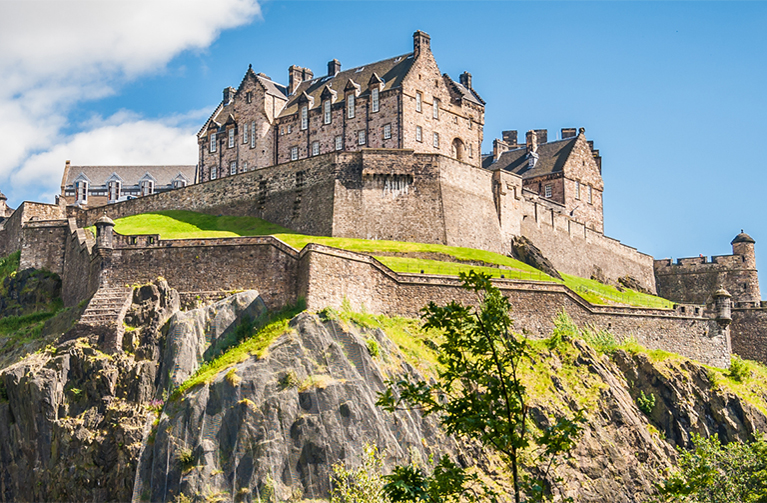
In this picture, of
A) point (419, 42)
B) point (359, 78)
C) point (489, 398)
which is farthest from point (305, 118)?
point (489, 398)

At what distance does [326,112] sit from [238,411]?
1423 inches

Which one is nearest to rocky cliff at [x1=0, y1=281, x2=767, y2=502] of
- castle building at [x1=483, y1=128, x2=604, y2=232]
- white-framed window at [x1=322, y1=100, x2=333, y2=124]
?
Answer: white-framed window at [x1=322, y1=100, x2=333, y2=124]

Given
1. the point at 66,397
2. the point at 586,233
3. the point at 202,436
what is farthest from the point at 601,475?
the point at 586,233

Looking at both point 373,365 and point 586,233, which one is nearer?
point 373,365

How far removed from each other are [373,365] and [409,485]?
25.1m

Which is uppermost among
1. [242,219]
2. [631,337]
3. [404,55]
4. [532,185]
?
[404,55]

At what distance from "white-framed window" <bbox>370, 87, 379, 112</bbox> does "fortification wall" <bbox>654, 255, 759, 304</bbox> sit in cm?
3063

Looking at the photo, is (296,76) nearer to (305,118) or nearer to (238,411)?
(305,118)

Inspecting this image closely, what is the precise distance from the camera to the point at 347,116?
72.2 m

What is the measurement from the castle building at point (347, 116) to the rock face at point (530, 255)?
888 centimetres

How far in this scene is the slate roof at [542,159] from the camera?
83.8 m

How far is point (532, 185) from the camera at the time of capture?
83688mm

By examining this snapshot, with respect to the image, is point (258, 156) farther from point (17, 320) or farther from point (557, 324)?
Result: point (557, 324)

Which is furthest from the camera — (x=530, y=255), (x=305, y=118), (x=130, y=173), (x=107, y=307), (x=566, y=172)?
(x=130, y=173)
